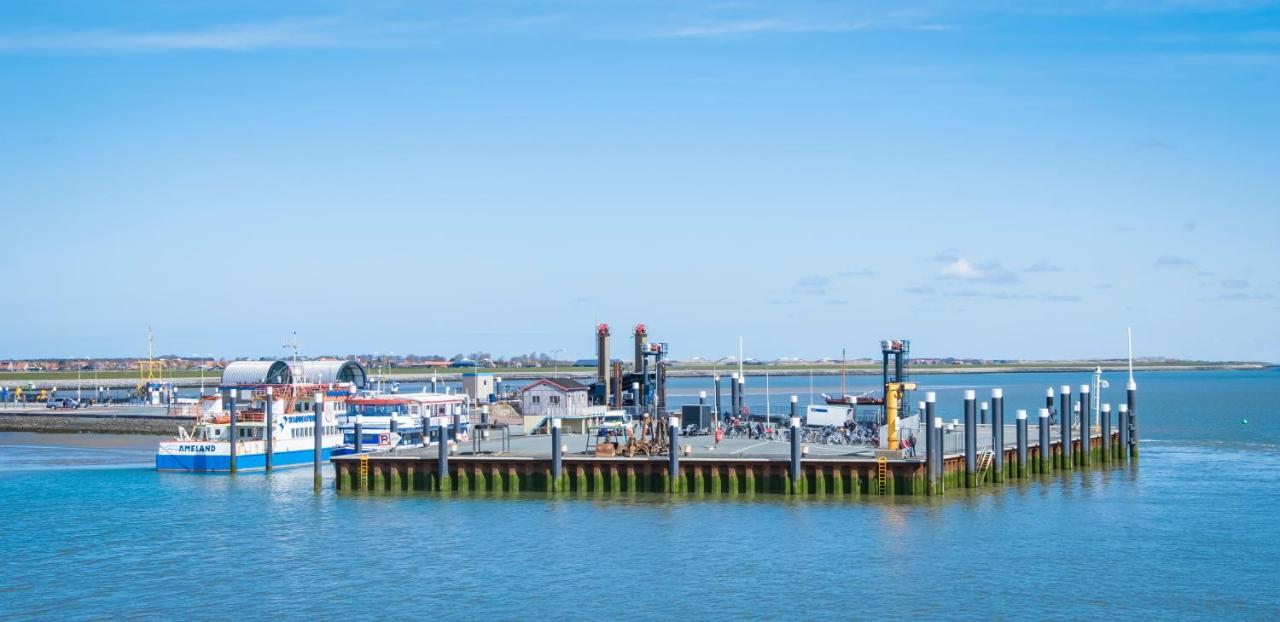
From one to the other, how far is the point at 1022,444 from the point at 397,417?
40.7 meters

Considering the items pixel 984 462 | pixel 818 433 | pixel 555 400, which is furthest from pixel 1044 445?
pixel 555 400

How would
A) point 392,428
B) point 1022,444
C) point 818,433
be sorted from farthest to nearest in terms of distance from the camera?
point 392,428 → point 818,433 → point 1022,444

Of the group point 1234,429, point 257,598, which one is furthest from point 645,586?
point 1234,429

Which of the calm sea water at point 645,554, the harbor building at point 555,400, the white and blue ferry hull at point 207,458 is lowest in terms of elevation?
the calm sea water at point 645,554

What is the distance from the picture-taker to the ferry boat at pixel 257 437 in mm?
80062

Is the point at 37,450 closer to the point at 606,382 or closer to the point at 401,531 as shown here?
the point at 606,382

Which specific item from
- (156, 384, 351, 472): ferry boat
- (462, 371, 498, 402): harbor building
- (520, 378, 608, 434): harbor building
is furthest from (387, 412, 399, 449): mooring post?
(462, 371, 498, 402): harbor building

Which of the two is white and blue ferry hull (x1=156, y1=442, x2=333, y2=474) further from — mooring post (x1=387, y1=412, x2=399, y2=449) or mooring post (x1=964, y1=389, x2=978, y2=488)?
mooring post (x1=964, y1=389, x2=978, y2=488)

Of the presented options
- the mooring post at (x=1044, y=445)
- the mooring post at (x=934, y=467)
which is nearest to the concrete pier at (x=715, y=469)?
the mooring post at (x=934, y=467)

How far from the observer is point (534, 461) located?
6500 cm

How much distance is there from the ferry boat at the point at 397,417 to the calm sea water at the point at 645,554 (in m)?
14.0

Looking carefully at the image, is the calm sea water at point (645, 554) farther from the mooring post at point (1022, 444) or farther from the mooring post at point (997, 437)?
the mooring post at point (1022, 444)

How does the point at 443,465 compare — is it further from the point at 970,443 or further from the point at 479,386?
the point at 479,386

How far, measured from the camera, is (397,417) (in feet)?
297
